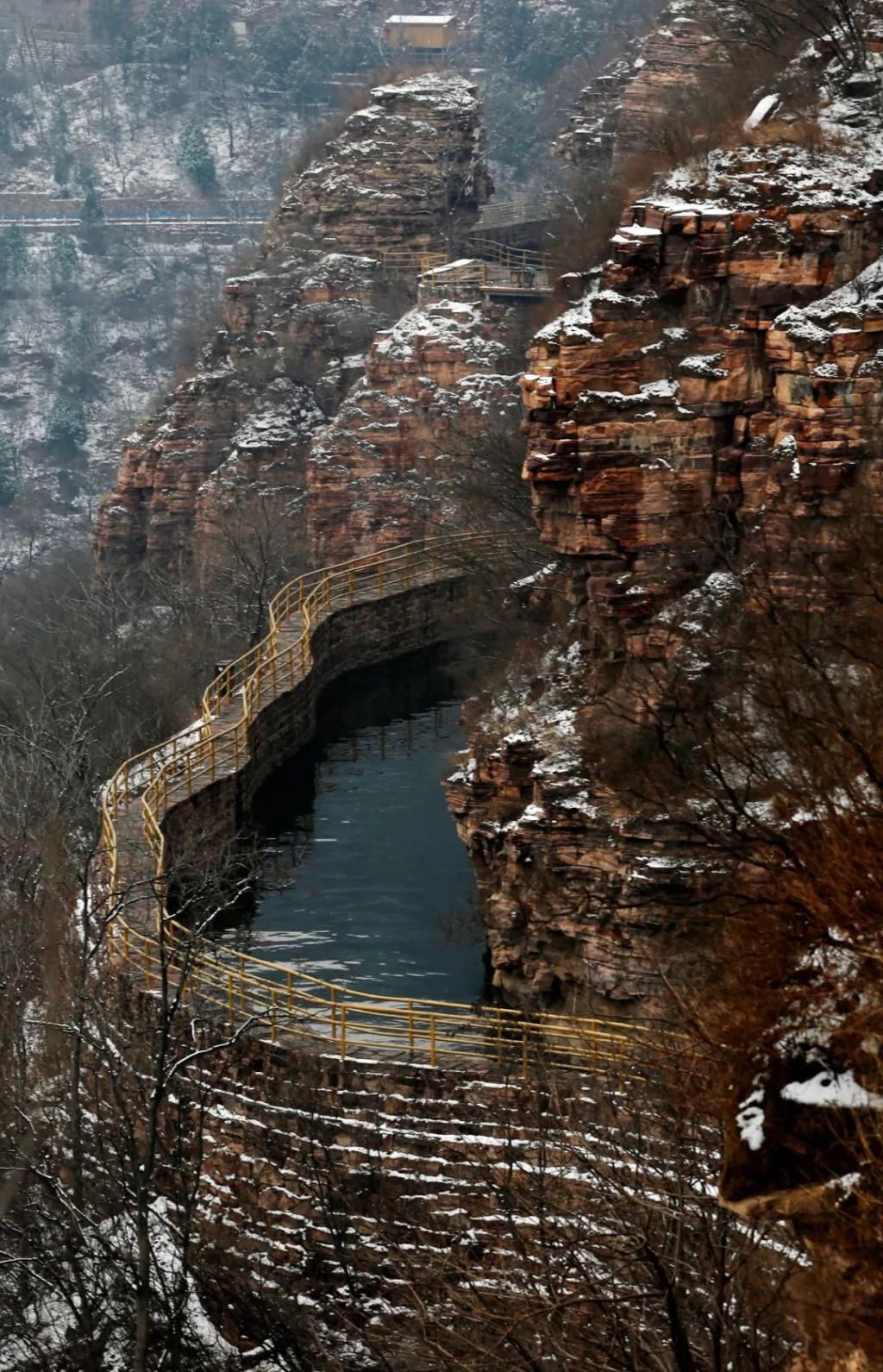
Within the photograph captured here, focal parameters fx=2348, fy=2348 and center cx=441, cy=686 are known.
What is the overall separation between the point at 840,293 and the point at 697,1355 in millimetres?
12842

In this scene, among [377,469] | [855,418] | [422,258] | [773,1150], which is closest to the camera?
[773,1150]

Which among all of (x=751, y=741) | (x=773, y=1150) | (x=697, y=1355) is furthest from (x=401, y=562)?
(x=773, y=1150)

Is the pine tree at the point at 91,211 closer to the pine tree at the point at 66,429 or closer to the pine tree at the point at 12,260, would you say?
the pine tree at the point at 12,260

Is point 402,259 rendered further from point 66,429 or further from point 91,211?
point 91,211

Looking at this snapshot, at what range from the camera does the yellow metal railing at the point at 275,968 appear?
80.3 ft

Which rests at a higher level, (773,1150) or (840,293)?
Answer: (840,293)

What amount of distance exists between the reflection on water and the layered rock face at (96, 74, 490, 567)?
24.9 metres

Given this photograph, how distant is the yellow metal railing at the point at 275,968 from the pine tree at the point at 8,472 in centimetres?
6745

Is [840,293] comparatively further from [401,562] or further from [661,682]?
[401,562]

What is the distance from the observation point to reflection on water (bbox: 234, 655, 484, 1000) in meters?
30.9

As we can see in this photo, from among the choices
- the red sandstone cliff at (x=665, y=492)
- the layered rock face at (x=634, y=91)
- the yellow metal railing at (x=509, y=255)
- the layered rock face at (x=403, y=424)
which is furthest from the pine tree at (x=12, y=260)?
the red sandstone cliff at (x=665, y=492)

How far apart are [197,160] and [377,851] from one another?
105631 millimetres

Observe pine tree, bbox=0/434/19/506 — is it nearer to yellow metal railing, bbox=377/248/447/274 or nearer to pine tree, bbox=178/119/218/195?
pine tree, bbox=178/119/218/195

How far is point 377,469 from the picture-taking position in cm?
5759
